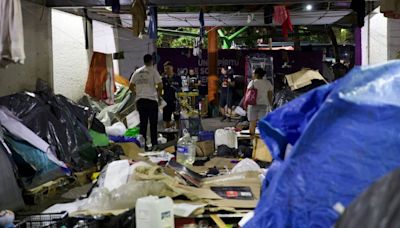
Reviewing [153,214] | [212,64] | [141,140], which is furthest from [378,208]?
[212,64]

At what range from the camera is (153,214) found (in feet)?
12.6

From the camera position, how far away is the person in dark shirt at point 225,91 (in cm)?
1741

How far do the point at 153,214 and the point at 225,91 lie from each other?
14044 mm

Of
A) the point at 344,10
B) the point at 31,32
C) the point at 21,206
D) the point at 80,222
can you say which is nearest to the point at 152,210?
the point at 80,222

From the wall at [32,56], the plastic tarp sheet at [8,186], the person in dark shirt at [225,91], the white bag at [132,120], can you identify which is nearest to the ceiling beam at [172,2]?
the wall at [32,56]

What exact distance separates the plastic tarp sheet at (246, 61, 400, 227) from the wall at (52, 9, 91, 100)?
794 centimetres

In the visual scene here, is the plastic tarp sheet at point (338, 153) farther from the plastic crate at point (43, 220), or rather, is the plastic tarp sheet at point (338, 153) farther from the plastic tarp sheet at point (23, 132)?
the plastic tarp sheet at point (23, 132)

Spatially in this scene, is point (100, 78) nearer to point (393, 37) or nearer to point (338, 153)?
point (393, 37)

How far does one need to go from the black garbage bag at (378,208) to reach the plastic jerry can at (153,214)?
7.69 ft

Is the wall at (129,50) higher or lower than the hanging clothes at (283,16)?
lower

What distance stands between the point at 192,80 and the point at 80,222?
14.8 m

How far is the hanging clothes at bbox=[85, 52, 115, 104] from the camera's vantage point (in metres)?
10.1

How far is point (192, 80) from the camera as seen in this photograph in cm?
1867

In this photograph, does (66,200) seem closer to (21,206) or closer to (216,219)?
(21,206)
